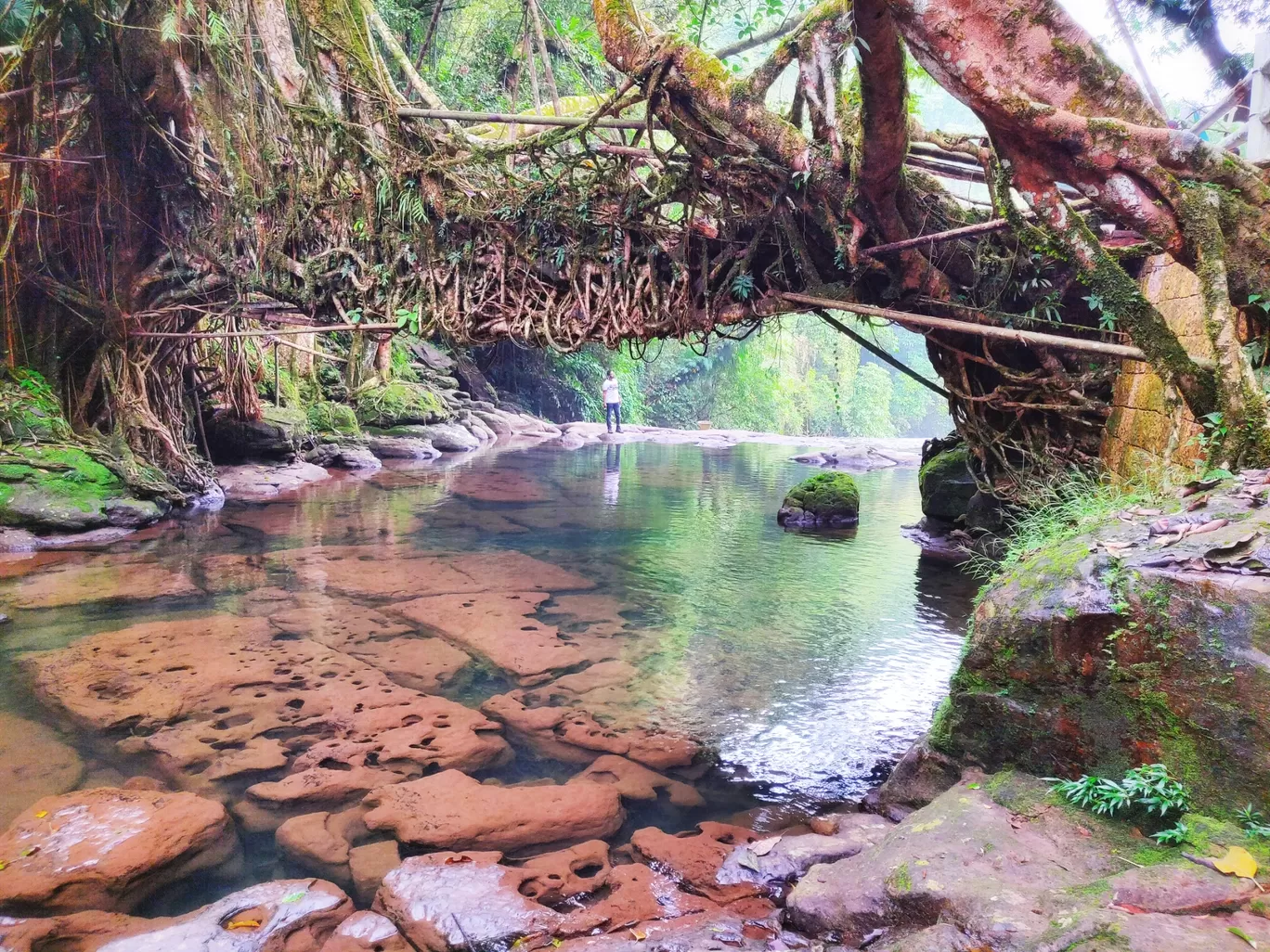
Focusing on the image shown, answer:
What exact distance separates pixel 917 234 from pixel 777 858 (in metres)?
4.71

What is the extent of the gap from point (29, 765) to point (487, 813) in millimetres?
2299

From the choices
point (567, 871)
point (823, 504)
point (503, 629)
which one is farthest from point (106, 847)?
point (823, 504)

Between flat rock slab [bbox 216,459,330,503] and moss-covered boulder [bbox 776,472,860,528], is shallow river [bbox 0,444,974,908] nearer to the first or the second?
moss-covered boulder [bbox 776,472,860,528]

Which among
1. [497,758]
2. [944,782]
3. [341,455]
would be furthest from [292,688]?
[341,455]

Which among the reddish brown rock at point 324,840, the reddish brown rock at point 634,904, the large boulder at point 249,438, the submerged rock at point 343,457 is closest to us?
the reddish brown rock at point 634,904

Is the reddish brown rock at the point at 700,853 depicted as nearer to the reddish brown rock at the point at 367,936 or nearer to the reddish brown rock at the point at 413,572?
the reddish brown rock at the point at 367,936

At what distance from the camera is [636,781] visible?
151 inches

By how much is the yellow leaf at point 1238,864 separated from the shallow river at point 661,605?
186cm

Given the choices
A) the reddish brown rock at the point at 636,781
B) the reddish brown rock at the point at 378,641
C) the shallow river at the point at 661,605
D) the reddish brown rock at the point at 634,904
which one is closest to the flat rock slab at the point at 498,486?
the shallow river at the point at 661,605

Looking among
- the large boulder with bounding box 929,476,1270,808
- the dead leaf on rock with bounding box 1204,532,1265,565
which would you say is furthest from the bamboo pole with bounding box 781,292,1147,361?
Answer: the dead leaf on rock with bounding box 1204,532,1265,565

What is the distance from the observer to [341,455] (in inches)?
592

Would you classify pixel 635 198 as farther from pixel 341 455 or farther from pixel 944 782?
pixel 341 455

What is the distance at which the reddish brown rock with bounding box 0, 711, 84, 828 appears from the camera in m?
3.39

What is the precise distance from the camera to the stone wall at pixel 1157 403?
4.65 metres
